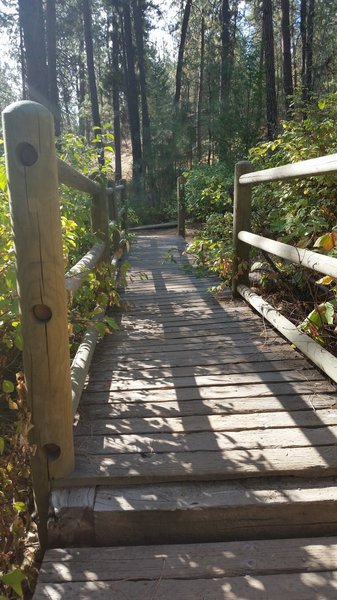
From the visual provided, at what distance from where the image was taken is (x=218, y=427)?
6.68 feet

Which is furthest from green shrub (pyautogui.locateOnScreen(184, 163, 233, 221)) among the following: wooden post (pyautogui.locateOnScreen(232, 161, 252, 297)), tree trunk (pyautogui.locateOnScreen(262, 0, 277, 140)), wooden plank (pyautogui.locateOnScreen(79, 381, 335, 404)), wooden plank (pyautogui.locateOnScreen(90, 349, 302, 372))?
wooden plank (pyautogui.locateOnScreen(79, 381, 335, 404))

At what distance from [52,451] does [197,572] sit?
0.66m

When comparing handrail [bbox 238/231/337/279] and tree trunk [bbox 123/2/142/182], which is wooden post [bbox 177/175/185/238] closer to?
Result: handrail [bbox 238/231/337/279]

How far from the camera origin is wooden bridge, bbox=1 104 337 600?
56.2 inches

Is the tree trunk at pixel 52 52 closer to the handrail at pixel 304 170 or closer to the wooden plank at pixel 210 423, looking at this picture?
the handrail at pixel 304 170

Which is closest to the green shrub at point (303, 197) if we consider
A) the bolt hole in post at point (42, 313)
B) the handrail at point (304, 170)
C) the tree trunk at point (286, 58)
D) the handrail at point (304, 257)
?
the handrail at point (304, 257)

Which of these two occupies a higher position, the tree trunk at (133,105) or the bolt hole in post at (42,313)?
the tree trunk at (133,105)

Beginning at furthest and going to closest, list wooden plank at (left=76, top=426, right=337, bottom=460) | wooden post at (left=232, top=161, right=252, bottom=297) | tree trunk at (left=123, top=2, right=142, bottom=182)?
1. tree trunk at (left=123, top=2, right=142, bottom=182)
2. wooden post at (left=232, top=161, right=252, bottom=297)
3. wooden plank at (left=76, top=426, right=337, bottom=460)

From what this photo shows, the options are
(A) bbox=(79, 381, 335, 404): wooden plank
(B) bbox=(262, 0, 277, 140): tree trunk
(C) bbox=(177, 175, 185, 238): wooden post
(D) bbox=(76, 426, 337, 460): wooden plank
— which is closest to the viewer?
(D) bbox=(76, 426, 337, 460): wooden plank

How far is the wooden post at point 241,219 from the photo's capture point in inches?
155

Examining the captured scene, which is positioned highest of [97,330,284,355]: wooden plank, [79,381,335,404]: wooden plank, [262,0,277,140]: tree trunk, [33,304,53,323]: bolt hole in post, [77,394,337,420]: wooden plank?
[262,0,277,140]: tree trunk

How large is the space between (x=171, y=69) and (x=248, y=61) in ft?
102

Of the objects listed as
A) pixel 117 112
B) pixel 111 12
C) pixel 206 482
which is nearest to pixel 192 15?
pixel 111 12

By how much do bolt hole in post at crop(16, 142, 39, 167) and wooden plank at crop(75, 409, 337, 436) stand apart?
1.17m
